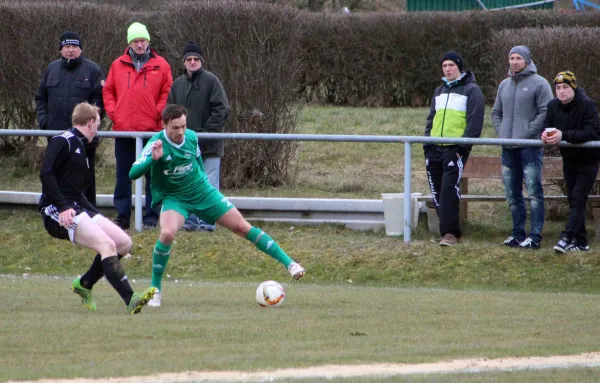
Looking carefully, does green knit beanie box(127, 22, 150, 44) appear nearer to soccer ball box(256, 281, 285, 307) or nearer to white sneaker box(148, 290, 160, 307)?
white sneaker box(148, 290, 160, 307)

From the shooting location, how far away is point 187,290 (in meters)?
11.3

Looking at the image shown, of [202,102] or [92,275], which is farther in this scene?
[202,102]

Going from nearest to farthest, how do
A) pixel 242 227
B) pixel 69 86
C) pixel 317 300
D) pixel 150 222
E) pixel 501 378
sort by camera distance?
pixel 501 378
pixel 242 227
pixel 317 300
pixel 69 86
pixel 150 222

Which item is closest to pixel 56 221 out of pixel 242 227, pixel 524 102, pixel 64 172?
pixel 64 172

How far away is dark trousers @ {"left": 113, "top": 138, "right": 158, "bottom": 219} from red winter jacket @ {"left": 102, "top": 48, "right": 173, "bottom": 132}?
22cm

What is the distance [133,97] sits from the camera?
46.5 feet

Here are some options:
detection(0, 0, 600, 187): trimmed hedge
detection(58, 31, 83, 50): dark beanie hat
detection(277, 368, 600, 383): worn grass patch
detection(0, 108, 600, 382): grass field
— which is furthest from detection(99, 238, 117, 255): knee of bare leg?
detection(0, 0, 600, 187): trimmed hedge

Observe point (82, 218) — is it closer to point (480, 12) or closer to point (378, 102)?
point (378, 102)

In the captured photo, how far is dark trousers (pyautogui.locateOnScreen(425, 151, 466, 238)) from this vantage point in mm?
13125

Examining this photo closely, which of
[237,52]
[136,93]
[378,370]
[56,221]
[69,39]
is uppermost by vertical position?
[69,39]

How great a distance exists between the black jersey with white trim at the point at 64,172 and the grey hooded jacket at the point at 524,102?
5573mm

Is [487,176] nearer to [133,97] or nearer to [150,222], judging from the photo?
[150,222]

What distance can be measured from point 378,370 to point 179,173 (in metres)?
3.50

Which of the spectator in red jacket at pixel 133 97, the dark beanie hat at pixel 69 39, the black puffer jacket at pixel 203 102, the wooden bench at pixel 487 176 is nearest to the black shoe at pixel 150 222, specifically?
the spectator in red jacket at pixel 133 97
